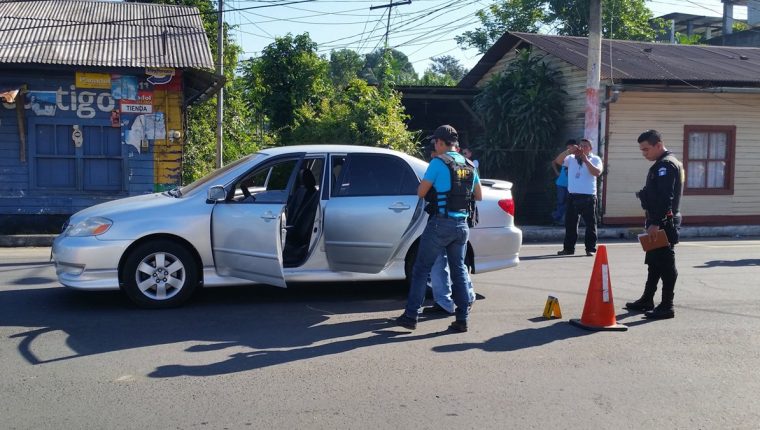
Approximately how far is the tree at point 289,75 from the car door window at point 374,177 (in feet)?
46.1

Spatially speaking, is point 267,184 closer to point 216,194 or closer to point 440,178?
point 216,194

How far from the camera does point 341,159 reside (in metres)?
7.94

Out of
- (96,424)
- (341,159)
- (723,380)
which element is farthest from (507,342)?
(96,424)

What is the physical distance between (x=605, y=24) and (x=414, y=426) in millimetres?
33741

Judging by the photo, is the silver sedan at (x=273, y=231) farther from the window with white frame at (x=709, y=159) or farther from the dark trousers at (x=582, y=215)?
the window with white frame at (x=709, y=159)

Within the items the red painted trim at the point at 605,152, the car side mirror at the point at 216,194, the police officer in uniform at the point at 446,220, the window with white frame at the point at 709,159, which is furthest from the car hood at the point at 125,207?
the window with white frame at the point at 709,159

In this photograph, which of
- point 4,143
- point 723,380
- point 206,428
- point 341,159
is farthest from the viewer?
point 4,143

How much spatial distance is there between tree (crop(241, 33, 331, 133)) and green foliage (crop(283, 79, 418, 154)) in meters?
4.13

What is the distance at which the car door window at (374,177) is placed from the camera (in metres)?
7.81

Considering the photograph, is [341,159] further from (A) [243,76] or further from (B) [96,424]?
(A) [243,76]

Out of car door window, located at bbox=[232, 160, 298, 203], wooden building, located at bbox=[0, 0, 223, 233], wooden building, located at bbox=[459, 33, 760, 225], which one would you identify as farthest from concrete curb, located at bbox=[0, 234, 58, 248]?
wooden building, located at bbox=[459, 33, 760, 225]

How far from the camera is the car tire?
284 inches

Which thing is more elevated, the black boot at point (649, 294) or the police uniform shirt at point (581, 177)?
the police uniform shirt at point (581, 177)

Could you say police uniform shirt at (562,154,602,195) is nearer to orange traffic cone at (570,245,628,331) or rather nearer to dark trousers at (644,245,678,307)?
dark trousers at (644,245,678,307)
